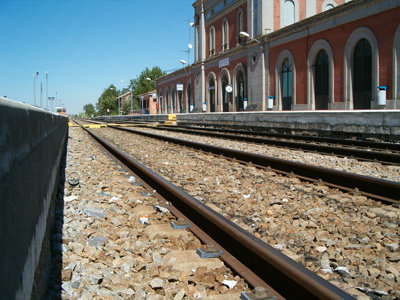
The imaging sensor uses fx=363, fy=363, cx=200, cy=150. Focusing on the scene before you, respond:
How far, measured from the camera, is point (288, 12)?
37.5m

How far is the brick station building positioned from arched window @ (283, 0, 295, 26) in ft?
0.32

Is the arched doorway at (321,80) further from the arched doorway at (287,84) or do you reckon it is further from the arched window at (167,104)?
the arched window at (167,104)

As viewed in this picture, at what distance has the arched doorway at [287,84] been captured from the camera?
3130cm

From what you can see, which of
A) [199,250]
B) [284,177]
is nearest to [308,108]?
[284,177]

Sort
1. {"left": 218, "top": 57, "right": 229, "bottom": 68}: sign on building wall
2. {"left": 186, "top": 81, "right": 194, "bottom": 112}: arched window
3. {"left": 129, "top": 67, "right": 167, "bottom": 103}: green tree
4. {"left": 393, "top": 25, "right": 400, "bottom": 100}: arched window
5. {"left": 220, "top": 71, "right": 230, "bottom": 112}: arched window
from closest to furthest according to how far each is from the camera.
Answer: {"left": 393, "top": 25, "right": 400, "bottom": 100}: arched window < {"left": 218, "top": 57, "right": 229, "bottom": 68}: sign on building wall < {"left": 220, "top": 71, "right": 230, "bottom": 112}: arched window < {"left": 186, "top": 81, "right": 194, "bottom": 112}: arched window < {"left": 129, "top": 67, "right": 167, "bottom": 103}: green tree

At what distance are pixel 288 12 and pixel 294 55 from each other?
32.3ft

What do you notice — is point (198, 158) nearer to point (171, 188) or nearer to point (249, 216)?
point (171, 188)

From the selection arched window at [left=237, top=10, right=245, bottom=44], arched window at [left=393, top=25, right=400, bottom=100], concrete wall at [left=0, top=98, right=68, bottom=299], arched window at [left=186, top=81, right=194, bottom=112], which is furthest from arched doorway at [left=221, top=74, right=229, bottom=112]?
concrete wall at [left=0, top=98, right=68, bottom=299]

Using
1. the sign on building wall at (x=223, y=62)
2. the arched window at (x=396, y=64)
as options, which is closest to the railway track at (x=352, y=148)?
the arched window at (x=396, y=64)

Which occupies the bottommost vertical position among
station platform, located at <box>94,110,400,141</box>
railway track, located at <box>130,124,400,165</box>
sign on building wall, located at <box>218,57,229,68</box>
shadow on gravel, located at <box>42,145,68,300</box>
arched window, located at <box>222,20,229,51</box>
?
shadow on gravel, located at <box>42,145,68,300</box>

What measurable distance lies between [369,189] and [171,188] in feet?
9.73

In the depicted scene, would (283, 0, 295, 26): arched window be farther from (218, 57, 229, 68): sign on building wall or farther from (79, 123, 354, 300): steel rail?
(79, 123, 354, 300): steel rail

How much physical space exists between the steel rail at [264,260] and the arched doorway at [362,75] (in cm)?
2247

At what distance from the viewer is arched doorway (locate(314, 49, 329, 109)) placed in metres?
27.2
